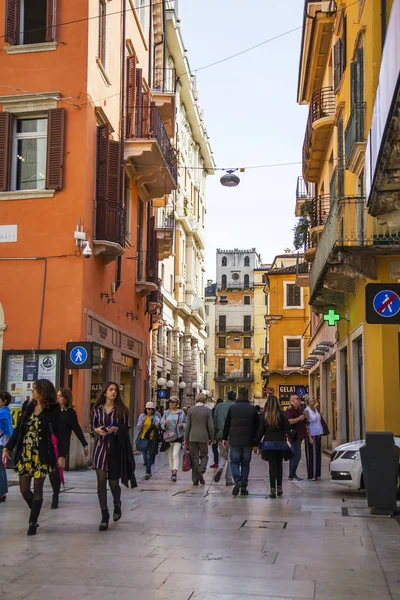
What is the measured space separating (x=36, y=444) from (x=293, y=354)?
44461 mm

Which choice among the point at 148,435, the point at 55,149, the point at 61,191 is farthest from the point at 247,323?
the point at 148,435

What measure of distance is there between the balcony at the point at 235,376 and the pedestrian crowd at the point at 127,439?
76.8 m

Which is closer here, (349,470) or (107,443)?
(107,443)

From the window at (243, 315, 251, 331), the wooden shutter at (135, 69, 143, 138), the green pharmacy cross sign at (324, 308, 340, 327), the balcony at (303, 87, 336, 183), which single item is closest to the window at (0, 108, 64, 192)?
the wooden shutter at (135, 69, 143, 138)

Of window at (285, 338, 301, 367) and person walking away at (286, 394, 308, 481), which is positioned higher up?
window at (285, 338, 301, 367)

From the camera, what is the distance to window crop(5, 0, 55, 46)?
1997cm

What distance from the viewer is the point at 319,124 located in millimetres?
25344

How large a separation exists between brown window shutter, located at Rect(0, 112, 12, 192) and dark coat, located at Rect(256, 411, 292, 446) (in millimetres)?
9755

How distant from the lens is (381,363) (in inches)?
666

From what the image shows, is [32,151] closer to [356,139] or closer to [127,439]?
[356,139]

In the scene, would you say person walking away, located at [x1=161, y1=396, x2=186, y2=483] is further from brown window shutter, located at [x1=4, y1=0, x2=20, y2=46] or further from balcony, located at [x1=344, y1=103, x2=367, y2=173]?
brown window shutter, located at [x1=4, y1=0, x2=20, y2=46]

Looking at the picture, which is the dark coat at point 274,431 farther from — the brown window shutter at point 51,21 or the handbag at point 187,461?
the brown window shutter at point 51,21

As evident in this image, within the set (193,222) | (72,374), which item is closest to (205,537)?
(72,374)

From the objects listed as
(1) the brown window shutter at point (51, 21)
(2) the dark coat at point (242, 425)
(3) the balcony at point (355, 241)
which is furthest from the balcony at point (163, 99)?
(2) the dark coat at point (242, 425)
